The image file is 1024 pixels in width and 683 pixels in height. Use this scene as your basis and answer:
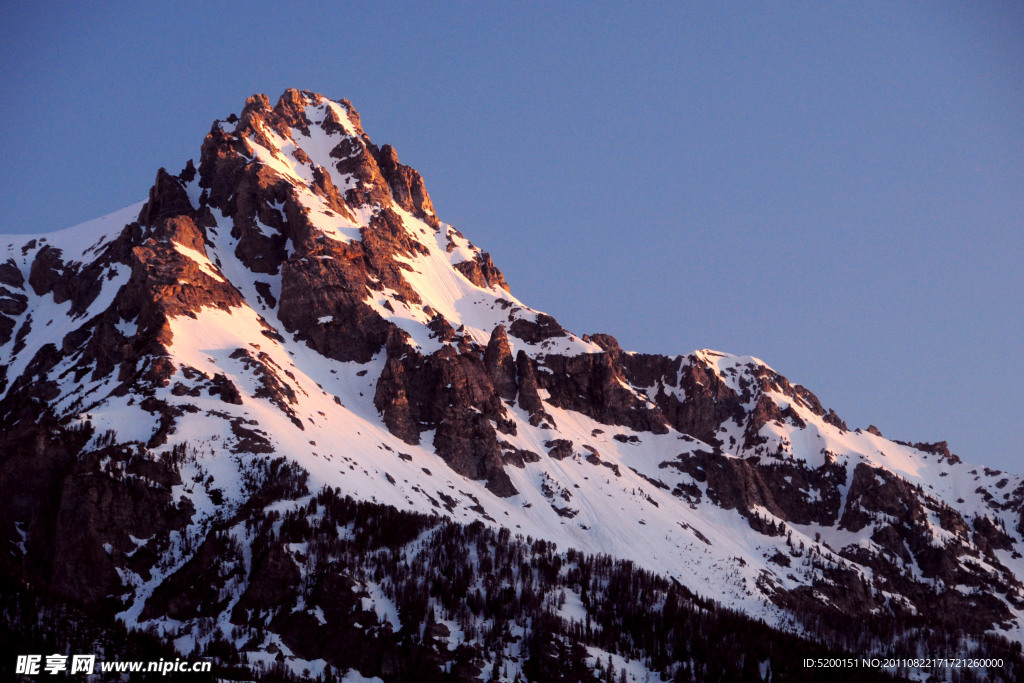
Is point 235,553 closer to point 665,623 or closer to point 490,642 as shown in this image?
point 490,642

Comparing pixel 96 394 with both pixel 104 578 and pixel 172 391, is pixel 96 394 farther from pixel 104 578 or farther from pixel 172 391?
pixel 104 578

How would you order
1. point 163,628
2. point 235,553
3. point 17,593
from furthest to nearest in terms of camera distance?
point 235,553 → point 163,628 → point 17,593

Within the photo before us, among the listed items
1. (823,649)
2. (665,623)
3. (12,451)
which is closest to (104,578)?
(12,451)

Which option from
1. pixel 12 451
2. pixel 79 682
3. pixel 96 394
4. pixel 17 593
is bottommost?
pixel 79 682

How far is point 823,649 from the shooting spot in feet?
603

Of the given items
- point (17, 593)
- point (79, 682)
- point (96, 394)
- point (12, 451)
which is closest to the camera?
point (79, 682)

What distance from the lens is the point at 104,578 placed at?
155625mm

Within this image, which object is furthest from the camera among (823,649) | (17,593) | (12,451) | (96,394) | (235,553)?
(96,394)

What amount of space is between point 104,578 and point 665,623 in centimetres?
8978

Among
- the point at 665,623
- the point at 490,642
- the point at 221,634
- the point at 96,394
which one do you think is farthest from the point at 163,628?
the point at 665,623

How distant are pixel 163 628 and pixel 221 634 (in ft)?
27.3

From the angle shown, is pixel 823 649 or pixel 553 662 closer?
pixel 553 662

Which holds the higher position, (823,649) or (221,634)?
(823,649)

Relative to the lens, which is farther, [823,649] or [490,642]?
[823,649]
